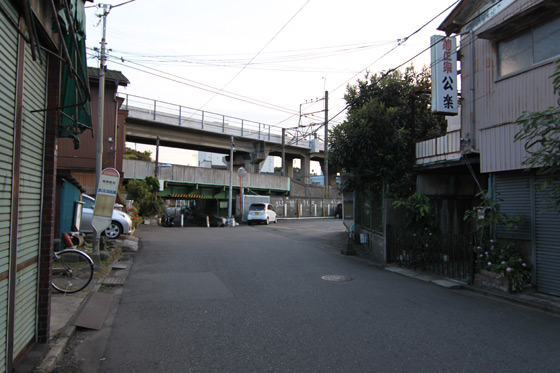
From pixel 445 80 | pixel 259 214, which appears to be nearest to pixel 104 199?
pixel 445 80

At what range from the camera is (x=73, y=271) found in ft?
23.3

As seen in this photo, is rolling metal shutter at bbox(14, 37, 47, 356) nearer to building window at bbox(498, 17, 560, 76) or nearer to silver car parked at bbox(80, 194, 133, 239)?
building window at bbox(498, 17, 560, 76)

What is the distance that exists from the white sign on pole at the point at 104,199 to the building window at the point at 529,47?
9.74 meters

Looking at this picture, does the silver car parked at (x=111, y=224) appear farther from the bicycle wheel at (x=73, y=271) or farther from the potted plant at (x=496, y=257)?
the potted plant at (x=496, y=257)

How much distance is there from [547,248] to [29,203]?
336 inches

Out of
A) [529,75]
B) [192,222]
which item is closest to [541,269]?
[529,75]

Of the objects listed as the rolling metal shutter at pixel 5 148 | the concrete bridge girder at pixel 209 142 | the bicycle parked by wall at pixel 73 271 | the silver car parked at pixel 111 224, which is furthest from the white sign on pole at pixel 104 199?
the concrete bridge girder at pixel 209 142

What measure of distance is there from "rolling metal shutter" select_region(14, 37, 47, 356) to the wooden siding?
825cm

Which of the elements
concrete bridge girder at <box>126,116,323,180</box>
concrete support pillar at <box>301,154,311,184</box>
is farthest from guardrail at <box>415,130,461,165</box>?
concrete support pillar at <box>301,154,311,184</box>

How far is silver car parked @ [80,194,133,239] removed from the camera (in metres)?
13.1

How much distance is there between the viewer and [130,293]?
7.25m

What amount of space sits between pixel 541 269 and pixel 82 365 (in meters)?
7.99

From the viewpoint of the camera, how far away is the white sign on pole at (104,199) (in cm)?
954

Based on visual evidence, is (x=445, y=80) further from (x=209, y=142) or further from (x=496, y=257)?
(x=209, y=142)
